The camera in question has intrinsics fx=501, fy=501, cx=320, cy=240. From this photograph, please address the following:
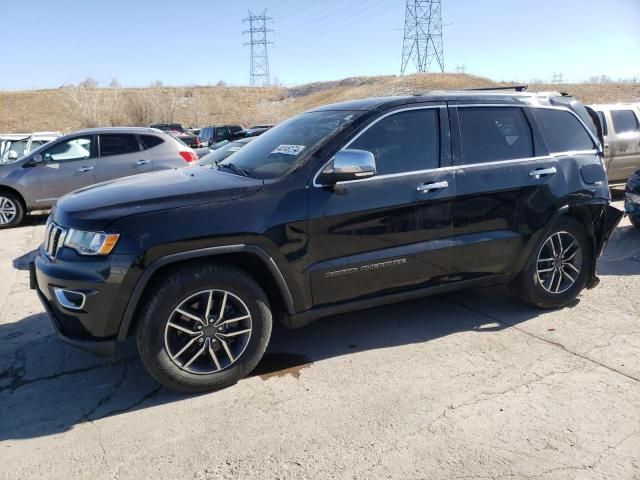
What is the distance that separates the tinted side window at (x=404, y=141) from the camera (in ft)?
12.1

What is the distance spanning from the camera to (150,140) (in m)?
9.48

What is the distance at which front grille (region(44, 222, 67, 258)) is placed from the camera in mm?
3195

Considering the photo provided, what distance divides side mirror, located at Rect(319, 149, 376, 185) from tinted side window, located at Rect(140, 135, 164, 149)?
695 centimetres

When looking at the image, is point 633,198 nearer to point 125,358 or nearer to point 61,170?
point 125,358

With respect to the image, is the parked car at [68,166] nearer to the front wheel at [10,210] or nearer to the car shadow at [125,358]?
the front wheel at [10,210]

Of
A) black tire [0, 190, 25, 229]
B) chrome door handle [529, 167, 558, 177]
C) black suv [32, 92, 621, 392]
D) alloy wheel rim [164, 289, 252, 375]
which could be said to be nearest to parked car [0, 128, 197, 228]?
black tire [0, 190, 25, 229]

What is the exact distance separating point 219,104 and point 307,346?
247 ft

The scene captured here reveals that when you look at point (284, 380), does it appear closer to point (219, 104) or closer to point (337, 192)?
point (337, 192)

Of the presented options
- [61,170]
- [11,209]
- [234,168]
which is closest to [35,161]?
[61,170]

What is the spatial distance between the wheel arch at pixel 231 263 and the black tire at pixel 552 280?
222 centimetres

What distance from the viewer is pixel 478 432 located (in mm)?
2850

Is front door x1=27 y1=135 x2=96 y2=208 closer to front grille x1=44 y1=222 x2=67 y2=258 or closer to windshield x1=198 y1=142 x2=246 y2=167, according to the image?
windshield x1=198 y1=142 x2=246 y2=167

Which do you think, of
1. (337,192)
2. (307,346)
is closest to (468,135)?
(337,192)

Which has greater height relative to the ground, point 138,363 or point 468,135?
point 468,135
